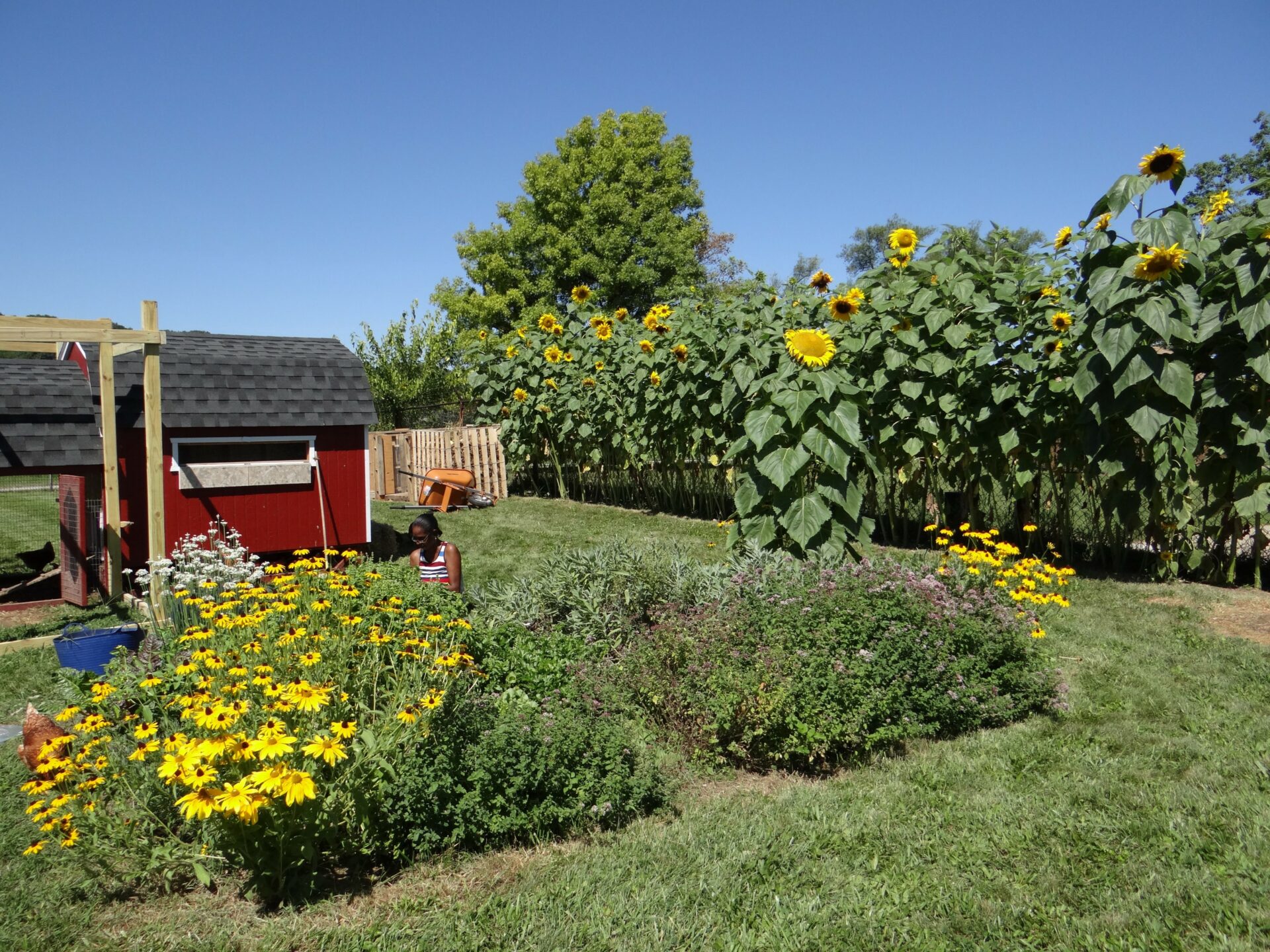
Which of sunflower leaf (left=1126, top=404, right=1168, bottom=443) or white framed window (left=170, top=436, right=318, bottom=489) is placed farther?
white framed window (left=170, top=436, right=318, bottom=489)

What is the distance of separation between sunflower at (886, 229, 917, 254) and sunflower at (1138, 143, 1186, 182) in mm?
2025

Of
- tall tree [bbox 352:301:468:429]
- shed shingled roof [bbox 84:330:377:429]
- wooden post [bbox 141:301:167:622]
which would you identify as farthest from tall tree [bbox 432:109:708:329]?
wooden post [bbox 141:301:167:622]

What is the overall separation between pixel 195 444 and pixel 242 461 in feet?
1.68

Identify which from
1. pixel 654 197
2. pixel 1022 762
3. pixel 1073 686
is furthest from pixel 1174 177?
pixel 654 197

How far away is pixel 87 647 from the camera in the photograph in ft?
19.5

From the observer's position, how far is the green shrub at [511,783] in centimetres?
338

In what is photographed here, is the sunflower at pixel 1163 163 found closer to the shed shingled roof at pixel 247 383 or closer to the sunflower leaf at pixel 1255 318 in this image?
the sunflower leaf at pixel 1255 318

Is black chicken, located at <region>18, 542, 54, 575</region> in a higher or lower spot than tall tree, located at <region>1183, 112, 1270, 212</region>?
lower

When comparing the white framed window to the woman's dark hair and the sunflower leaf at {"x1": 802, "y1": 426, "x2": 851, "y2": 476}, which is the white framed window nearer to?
the woman's dark hair

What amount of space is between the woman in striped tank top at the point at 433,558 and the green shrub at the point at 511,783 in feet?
8.11

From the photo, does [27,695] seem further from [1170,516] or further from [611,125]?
[611,125]

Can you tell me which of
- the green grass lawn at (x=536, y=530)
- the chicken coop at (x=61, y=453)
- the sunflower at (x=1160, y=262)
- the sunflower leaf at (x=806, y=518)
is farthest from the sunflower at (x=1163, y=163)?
the chicken coop at (x=61, y=453)

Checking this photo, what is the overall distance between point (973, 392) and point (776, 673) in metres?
4.74

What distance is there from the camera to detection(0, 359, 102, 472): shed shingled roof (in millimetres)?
8297
